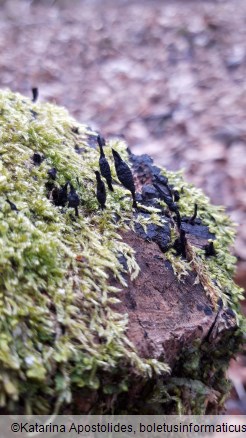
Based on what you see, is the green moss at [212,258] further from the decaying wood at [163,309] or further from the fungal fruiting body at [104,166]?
the fungal fruiting body at [104,166]

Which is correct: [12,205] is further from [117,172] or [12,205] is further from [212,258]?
[212,258]

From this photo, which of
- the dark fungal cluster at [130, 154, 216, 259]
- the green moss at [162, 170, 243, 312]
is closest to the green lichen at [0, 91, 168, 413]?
the dark fungal cluster at [130, 154, 216, 259]

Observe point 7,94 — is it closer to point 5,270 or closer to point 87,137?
point 87,137

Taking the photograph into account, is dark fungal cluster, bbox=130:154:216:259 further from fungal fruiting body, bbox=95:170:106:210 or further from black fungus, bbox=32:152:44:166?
black fungus, bbox=32:152:44:166

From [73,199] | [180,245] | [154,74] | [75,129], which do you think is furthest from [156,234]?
[154,74]

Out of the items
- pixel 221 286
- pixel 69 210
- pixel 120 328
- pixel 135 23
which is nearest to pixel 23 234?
pixel 69 210
